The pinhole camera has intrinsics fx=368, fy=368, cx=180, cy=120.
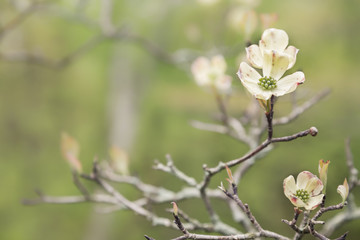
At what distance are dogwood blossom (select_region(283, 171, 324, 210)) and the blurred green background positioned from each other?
46.0 inches

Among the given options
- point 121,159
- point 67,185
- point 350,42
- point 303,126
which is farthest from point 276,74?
point 67,185

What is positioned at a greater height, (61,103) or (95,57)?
(95,57)

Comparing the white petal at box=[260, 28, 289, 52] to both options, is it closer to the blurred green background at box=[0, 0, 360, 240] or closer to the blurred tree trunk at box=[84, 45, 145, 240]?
the blurred green background at box=[0, 0, 360, 240]

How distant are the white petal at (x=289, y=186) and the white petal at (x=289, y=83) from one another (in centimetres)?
7

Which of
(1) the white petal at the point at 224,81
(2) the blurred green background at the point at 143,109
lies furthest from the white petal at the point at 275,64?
(2) the blurred green background at the point at 143,109

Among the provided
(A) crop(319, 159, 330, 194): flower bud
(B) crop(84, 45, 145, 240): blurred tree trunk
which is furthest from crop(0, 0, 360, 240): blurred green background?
(A) crop(319, 159, 330, 194): flower bud

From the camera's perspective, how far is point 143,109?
80.4 inches

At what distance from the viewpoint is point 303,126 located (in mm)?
1525

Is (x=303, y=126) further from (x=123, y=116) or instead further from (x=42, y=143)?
(x=42, y=143)

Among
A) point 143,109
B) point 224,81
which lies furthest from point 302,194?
point 143,109

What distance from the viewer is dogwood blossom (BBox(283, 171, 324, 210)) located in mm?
310

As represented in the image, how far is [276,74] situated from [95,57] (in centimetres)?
191

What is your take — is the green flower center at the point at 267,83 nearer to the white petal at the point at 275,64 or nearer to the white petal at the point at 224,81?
the white petal at the point at 275,64

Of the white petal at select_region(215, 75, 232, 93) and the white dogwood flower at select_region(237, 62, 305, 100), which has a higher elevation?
the white petal at select_region(215, 75, 232, 93)
